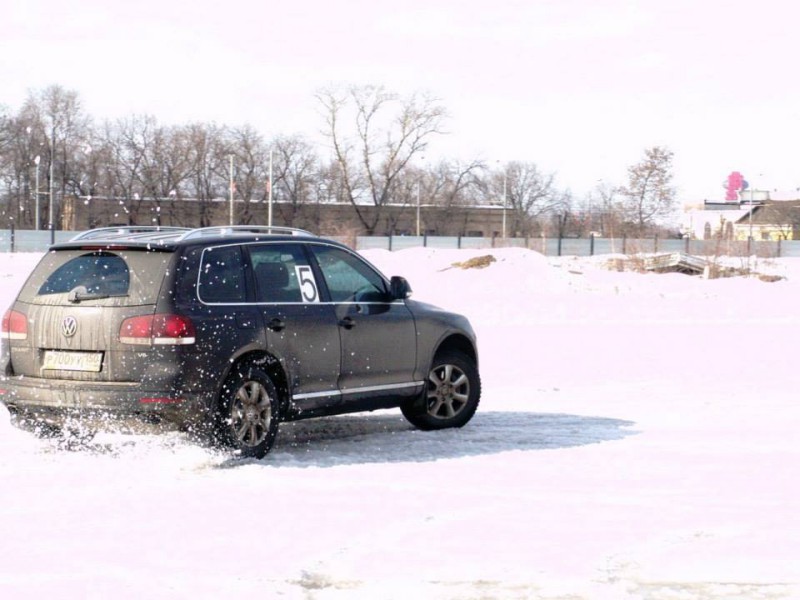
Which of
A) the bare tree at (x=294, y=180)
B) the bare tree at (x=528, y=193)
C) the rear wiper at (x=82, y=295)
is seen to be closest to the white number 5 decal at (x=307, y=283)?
the rear wiper at (x=82, y=295)

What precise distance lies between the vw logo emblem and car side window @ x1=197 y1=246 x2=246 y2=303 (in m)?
0.83

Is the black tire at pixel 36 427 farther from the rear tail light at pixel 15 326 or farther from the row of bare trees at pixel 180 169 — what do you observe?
the row of bare trees at pixel 180 169

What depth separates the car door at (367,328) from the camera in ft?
30.2

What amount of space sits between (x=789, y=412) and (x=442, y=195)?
3067 inches

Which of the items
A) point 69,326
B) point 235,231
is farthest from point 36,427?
point 235,231

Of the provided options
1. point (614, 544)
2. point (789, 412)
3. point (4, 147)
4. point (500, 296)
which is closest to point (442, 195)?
point (4, 147)

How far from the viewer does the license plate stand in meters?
8.04

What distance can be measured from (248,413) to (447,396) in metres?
2.39

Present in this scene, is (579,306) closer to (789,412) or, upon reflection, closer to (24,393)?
(789,412)

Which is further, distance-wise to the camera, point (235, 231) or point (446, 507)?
point (235, 231)

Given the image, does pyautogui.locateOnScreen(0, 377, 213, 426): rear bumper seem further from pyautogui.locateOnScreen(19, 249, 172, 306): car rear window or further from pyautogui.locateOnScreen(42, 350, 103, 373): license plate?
pyautogui.locateOnScreen(19, 249, 172, 306): car rear window

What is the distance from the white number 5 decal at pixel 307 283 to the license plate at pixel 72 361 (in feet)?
5.34

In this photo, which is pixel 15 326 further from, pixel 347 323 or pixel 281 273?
pixel 347 323

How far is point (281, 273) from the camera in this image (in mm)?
8914
